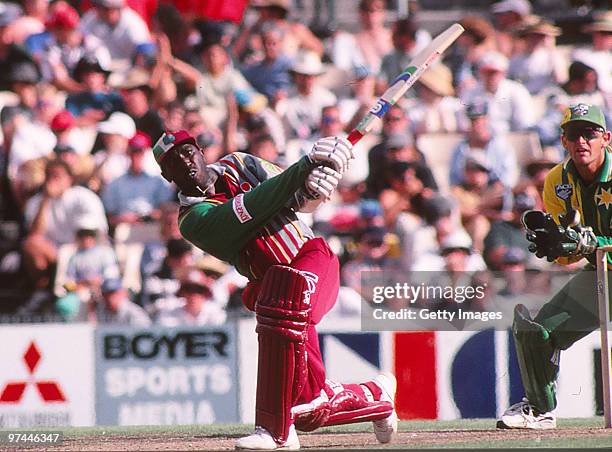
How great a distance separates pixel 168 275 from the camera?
10.7 meters

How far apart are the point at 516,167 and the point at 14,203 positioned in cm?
442

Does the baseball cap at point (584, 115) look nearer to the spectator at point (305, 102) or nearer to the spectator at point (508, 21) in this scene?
the spectator at point (305, 102)

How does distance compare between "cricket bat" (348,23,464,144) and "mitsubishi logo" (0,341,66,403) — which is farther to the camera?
"mitsubishi logo" (0,341,66,403)

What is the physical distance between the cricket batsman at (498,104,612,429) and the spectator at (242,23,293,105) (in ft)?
16.1

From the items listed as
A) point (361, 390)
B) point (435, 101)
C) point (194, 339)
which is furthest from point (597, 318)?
point (435, 101)

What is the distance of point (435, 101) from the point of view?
469 inches

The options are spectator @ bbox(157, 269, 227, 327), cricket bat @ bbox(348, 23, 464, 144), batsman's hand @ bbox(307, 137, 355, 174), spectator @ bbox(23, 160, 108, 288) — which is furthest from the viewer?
spectator @ bbox(23, 160, 108, 288)

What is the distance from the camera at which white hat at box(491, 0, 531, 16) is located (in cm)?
1253

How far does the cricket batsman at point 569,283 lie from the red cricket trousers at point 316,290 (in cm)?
129

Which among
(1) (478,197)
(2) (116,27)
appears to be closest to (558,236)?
(1) (478,197)

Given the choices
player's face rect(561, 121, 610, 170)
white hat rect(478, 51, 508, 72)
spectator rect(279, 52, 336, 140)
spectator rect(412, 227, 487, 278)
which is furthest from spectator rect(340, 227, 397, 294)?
player's face rect(561, 121, 610, 170)

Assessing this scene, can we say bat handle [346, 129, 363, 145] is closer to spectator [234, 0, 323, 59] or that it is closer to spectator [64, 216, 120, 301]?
spectator [64, 216, 120, 301]

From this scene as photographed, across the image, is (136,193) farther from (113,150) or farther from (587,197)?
(587,197)

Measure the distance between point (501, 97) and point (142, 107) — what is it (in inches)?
129
